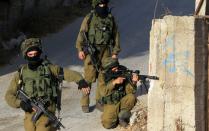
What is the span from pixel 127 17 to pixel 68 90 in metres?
6.11

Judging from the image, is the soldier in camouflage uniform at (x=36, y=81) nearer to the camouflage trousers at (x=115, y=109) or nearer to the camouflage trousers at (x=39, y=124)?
the camouflage trousers at (x=39, y=124)

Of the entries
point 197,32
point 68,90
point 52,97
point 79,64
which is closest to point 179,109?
point 197,32

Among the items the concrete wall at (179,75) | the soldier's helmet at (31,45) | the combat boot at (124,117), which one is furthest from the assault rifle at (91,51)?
the soldier's helmet at (31,45)

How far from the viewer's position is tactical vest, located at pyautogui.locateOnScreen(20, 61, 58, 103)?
642 centimetres

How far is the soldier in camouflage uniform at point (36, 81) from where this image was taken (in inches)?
251

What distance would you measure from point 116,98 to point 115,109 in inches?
6.1

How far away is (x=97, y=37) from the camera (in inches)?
346

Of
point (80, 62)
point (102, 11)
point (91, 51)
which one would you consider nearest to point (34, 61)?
point (91, 51)

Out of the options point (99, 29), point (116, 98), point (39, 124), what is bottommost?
point (116, 98)

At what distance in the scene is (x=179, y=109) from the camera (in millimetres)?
6719

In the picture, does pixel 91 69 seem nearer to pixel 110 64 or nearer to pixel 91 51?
pixel 91 51

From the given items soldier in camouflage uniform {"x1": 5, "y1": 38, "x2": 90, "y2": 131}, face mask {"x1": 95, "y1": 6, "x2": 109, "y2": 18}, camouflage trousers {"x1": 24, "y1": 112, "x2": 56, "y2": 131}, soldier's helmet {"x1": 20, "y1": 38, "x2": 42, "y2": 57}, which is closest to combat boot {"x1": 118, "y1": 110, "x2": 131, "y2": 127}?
face mask {"x1": 95, "y1": 6, "x2": 109, "y2": 18}

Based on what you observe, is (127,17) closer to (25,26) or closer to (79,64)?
(25,26)

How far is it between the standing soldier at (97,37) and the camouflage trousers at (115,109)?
84cm
